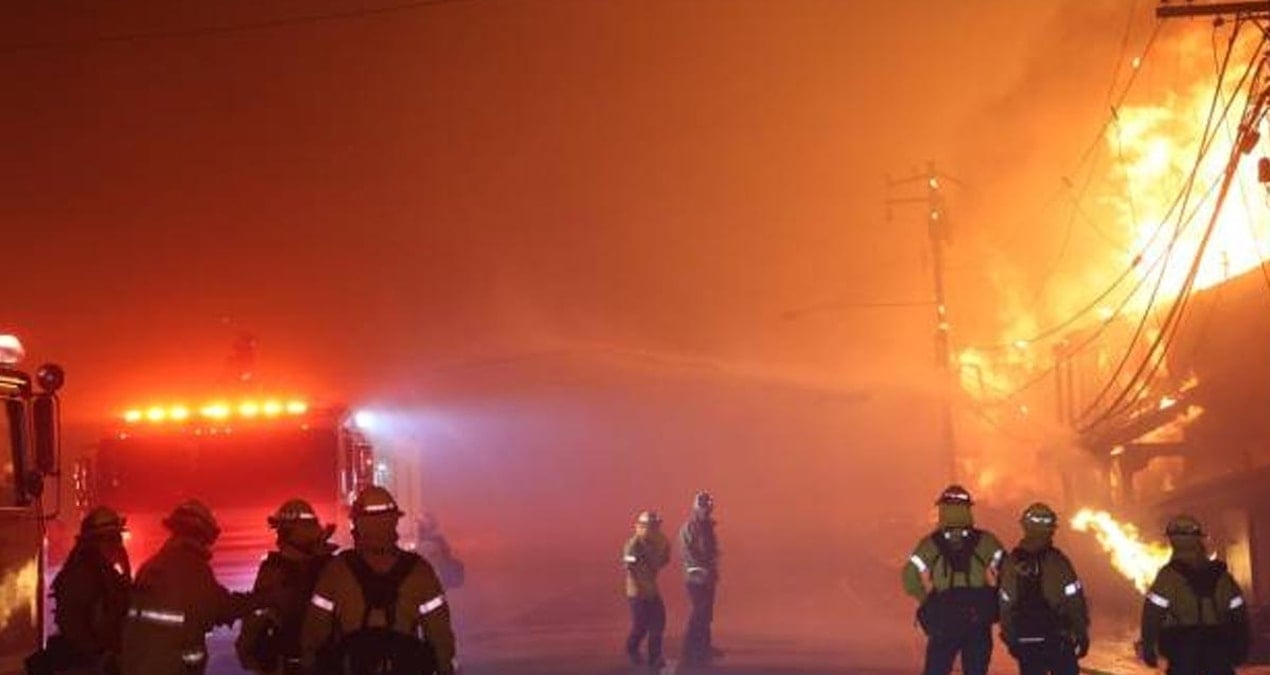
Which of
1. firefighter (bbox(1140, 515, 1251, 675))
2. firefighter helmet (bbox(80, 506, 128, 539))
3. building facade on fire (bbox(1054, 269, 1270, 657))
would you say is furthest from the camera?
building facade on fire (bbox(1054, 269, 1270, 657))

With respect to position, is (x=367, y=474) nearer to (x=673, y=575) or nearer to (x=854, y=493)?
(x=673, y=575)

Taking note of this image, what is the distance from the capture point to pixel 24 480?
8.59 metres

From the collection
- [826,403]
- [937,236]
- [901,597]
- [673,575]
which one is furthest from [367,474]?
[826,403]

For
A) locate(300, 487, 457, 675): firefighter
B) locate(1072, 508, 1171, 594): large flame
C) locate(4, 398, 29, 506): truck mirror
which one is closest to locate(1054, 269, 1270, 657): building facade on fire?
locate(1072, 508, 1171, 594): large flame

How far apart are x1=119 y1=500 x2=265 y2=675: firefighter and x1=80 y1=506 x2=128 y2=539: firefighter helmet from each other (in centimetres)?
99

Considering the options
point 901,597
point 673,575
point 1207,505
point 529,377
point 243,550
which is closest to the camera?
point 243,550

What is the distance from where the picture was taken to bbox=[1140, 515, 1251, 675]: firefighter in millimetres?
9469

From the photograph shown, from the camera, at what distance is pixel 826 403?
6788cm

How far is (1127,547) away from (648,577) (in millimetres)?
12589

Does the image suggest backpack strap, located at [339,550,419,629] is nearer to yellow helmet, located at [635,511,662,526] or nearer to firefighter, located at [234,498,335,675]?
firefighter, located at [234,498,335,675]

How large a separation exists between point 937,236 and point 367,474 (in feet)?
83.9

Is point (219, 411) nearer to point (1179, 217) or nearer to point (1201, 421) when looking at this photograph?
point (1179, 217)

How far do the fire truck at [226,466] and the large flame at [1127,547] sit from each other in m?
14.2

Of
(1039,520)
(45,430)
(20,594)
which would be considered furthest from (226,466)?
(1039,520)
